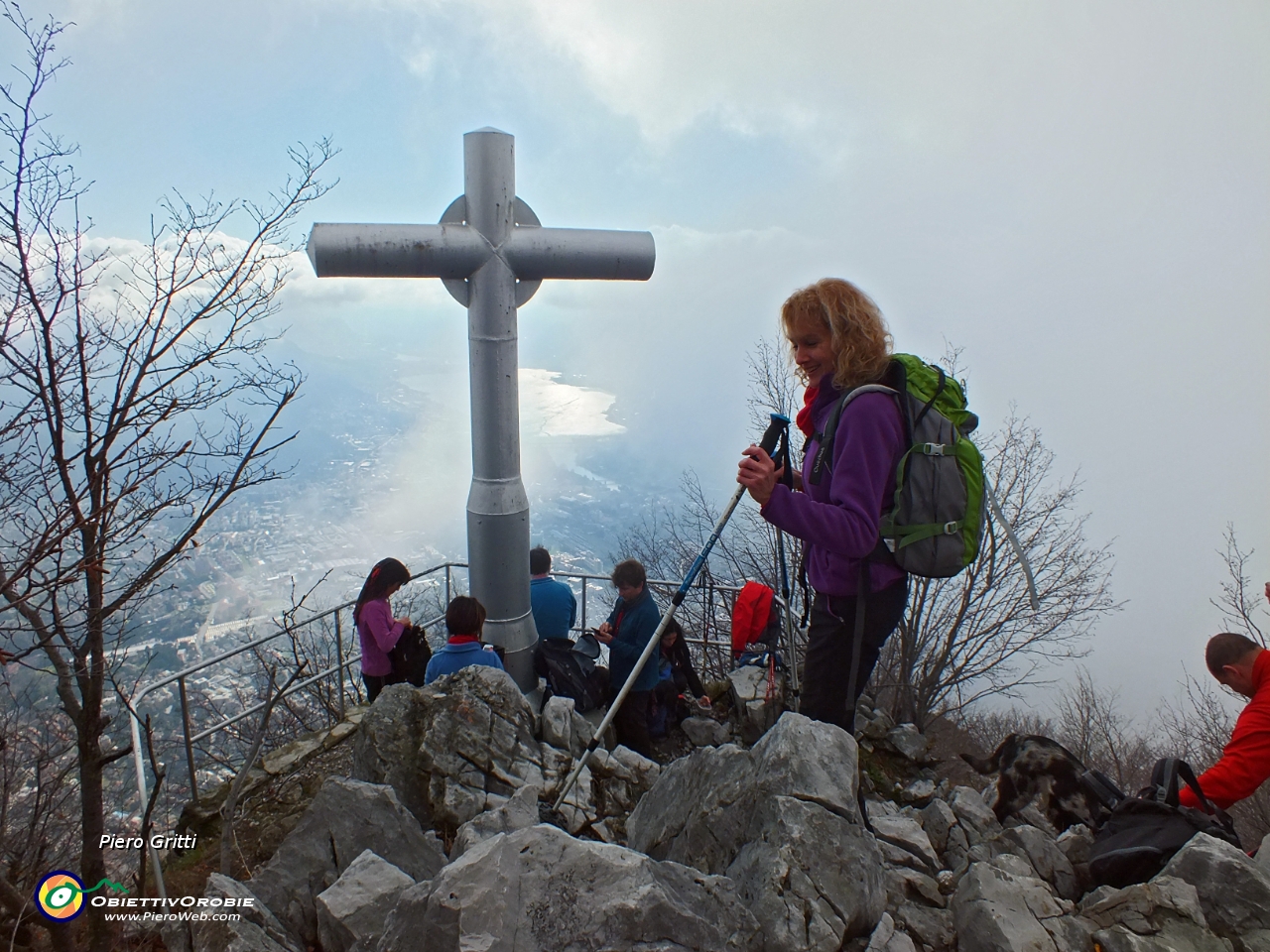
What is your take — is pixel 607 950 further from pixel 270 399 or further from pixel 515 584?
pixel 270 399

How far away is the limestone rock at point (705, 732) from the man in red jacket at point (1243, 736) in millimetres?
2656

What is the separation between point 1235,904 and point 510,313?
4.68 meters

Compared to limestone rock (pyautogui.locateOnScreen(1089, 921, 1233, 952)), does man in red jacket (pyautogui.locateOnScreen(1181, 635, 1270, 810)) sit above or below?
above

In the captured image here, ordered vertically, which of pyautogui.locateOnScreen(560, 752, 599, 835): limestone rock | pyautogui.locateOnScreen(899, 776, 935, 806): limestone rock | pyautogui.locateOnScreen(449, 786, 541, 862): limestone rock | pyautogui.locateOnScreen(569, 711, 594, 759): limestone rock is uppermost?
pyautogui.locateOnScreen(569, 711, 594, 759): limestone rock

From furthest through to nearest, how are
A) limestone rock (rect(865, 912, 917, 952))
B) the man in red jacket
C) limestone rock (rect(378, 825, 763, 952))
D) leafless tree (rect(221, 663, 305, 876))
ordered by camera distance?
the man in red jacket < limestone rock (rect(865, 912, 917, 952)) < leafless tree (rect(221, 663, 305, 876)) < limestone rock (rect(378, 825, 763, 952))

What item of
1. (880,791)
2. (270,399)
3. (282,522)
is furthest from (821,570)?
(282,522)

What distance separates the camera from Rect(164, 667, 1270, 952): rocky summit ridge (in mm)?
1940

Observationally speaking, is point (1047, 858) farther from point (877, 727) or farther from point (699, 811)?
point (877, 727)

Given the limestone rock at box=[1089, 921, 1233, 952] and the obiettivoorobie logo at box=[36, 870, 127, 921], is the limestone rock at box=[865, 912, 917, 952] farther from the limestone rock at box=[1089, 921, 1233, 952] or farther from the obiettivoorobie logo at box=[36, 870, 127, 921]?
the obiettivoorobie logo at box=[36, 870, 127, 921]

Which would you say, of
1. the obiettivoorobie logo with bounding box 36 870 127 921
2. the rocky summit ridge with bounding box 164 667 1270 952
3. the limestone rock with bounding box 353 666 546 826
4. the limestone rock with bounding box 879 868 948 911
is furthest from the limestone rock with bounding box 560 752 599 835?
the obiettivoorobie logo with bounding box 36 870 127 921

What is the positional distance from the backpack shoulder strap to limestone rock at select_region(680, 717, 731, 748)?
2995mm

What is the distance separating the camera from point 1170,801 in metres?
3.18

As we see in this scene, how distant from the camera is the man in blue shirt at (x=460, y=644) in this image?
4.48m

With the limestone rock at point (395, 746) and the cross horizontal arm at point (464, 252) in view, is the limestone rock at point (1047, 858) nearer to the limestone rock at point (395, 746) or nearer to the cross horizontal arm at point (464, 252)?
the limestone rock at point (395, 746)
